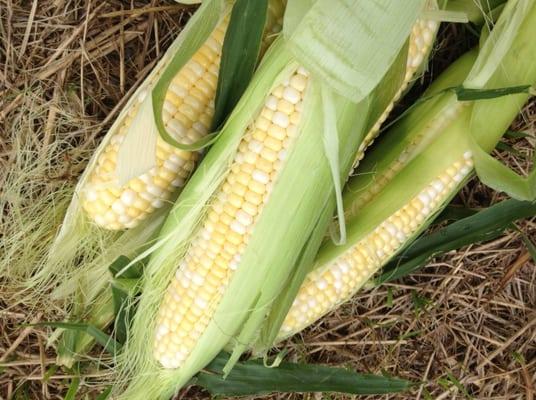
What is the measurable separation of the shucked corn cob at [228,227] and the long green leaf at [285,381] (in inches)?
6.0

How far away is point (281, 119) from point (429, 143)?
37cm

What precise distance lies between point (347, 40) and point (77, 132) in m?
0.65

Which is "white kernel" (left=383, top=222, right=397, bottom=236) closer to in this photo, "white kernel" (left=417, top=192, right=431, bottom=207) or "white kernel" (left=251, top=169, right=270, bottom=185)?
"white kernel" (left=417, top=192, right=431, bottom=207)

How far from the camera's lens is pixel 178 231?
3.75 ft

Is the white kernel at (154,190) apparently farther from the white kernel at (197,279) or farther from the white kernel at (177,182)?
the white kernel at (197,279)

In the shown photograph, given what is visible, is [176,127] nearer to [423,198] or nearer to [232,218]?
[232,218]

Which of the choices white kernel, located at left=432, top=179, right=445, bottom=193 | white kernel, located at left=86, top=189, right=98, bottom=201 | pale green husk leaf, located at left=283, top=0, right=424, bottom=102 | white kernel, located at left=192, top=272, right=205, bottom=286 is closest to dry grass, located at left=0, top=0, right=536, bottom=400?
white kernel, located at left=86, top=189, right=98, bottom=201

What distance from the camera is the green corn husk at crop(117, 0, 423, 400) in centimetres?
94

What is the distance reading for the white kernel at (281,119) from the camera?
1.03 meters

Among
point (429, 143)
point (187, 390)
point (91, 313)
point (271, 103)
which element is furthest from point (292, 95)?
point (187, 390)

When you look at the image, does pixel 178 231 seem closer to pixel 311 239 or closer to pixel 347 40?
pixel 311 239

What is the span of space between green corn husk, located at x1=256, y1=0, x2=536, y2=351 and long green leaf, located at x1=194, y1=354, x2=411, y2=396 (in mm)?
98

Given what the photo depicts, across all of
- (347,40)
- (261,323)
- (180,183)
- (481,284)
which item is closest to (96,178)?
(180,183)

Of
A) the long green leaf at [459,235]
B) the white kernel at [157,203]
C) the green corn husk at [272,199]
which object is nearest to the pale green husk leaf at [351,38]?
the green corn husk at [272,199]
